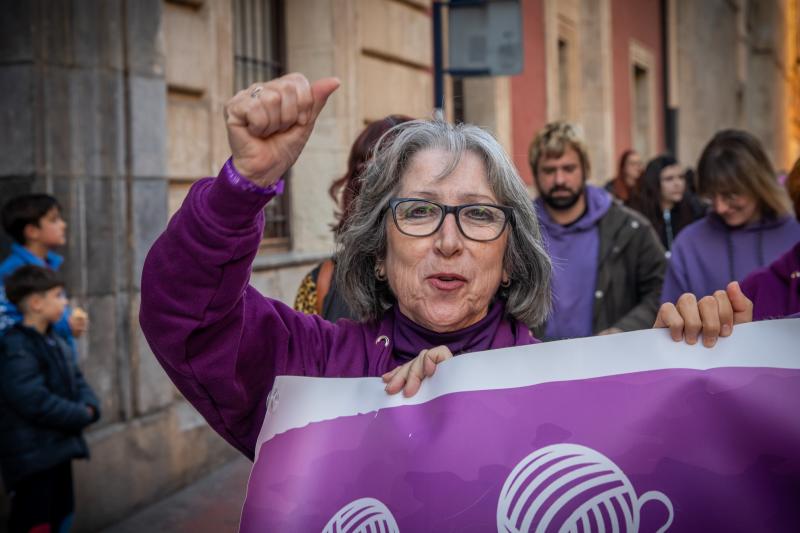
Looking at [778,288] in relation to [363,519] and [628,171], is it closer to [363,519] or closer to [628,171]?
[363,519]

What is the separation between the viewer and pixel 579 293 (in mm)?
4789

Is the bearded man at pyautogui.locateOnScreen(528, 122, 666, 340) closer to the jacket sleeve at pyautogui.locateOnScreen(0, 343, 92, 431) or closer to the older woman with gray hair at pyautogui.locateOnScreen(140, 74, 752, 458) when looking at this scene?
the jacket sleeve at pyautogui.locateOnScreen(0, 343, 92, 431)

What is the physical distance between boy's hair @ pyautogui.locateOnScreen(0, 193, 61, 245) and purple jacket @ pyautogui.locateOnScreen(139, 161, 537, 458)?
300 cm

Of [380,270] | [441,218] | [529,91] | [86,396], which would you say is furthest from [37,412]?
[529,91]

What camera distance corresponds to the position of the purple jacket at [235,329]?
187cm

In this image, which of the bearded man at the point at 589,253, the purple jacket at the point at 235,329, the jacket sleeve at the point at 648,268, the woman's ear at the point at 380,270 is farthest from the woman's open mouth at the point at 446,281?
the jacket sleeve at the point at 648,268

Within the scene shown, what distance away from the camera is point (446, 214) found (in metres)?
2.20

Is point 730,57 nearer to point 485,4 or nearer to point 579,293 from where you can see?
point 485,4

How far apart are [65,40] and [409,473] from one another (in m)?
4.31

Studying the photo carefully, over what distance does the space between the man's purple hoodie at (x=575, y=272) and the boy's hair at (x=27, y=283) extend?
2120mm

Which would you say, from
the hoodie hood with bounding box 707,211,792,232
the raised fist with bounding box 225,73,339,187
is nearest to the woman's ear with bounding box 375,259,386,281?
the raised fist with bounding box 225,73,339,187

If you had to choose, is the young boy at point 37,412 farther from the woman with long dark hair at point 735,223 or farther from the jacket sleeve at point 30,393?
the woman with long dark hair at point 735,223

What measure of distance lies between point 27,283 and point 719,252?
2.88 meters

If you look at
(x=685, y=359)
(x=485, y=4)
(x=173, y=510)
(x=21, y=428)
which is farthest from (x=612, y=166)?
(x=685, y=359)
